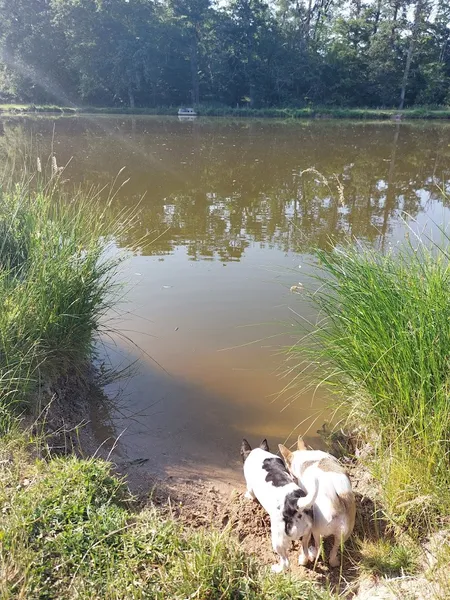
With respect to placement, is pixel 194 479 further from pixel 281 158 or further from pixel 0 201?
pixel 281 158

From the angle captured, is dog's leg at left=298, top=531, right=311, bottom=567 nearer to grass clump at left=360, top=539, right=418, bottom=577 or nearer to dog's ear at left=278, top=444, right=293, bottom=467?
grass clump at left=360, top=539, right=418, bottom=577

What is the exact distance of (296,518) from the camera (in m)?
2.04

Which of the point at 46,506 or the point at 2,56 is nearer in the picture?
the point at 46,506

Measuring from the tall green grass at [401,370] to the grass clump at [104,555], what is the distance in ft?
2.30

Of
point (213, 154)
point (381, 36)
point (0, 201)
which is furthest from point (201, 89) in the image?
point (0, 201)

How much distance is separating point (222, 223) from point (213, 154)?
24.8ft

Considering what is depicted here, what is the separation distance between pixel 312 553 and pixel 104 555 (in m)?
1.00

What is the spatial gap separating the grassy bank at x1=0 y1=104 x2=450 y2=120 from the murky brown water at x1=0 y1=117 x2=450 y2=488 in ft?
75.3

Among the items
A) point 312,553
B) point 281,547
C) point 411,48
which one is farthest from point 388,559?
point 411,48

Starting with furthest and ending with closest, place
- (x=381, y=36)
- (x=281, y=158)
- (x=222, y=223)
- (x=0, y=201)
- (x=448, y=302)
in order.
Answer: (x=381, y=36) → (x=281, y=158) → (x=222, y=223) → (x=0, y=201) → (x=448, y=302)

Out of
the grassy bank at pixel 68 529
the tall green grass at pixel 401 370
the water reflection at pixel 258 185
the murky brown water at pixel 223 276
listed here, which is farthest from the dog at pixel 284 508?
the water reflection at pixel 258 185

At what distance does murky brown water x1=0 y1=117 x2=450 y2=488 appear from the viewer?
3408mm

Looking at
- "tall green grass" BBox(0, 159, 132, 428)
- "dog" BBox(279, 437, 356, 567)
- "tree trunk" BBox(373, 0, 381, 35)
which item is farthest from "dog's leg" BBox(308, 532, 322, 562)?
"tree trunk" BBox(373, 0, 381, 35)

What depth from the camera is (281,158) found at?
45.5 feet
